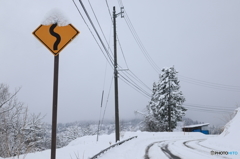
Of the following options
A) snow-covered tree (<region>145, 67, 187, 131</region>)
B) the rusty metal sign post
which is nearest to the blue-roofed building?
snow-covered tree (<region>145, 67, 187, 131</region>)

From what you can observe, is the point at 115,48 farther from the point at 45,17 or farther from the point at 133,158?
the point at 45,17

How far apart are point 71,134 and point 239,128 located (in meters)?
74.6

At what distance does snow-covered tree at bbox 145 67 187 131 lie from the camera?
43.4m

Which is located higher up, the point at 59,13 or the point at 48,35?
the point at 59,13

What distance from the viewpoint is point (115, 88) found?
18.2 metres

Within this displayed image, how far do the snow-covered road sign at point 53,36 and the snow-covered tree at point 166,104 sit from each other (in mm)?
39546

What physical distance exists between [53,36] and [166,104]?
4011cm

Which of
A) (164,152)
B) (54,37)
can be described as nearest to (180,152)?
(164,152)

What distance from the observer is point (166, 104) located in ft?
141

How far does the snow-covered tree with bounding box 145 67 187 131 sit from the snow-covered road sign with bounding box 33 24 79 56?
3955 cm

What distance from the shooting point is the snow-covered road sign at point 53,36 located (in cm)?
491

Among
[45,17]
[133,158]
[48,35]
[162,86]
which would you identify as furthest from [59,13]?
[162,86]

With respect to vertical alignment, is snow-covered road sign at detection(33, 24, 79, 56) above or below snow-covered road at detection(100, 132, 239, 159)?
above

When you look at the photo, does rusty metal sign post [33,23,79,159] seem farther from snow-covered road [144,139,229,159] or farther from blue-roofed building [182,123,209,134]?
blue-roofed building [182,123,209,134]
